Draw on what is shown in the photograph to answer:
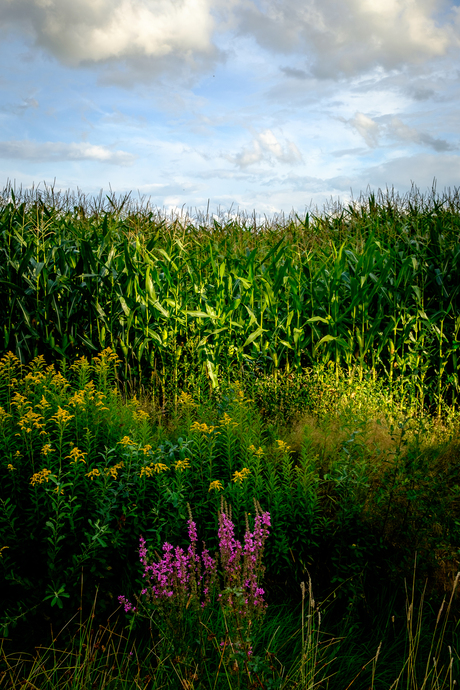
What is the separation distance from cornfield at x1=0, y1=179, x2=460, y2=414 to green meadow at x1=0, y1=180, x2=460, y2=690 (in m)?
0.03

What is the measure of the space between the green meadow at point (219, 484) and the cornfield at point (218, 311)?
0.03 m

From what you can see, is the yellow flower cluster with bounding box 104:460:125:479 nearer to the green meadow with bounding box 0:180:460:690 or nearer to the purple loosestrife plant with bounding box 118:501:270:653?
the green meadow with bounding box 0:180:460:690

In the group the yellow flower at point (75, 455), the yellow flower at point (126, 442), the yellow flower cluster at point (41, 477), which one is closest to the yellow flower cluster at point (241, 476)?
the yellow flower at point (126, 442)

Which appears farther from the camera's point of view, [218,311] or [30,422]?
[218,311]

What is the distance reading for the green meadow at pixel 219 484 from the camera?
77.9 inches

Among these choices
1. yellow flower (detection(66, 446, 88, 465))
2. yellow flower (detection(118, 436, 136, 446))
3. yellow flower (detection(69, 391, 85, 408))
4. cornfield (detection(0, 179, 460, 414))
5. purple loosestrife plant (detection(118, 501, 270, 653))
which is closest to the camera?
purple loosestrife plant (detection(118, 501, 270, 653))

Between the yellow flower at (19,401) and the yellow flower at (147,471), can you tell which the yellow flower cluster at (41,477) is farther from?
the yellow flower at (19,401)

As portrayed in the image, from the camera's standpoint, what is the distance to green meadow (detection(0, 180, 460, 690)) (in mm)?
1978

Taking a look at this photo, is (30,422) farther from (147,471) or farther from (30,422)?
(147,471)

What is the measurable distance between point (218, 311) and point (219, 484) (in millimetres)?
2465

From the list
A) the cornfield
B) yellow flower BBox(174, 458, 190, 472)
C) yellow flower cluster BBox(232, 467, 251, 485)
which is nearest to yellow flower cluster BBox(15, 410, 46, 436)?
yellow flower BBox(174, 458, 190, 472)

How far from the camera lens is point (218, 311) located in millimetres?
4668

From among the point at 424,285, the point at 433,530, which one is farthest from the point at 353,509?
the point at 424,285

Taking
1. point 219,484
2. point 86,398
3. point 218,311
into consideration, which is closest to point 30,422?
point 86,398
